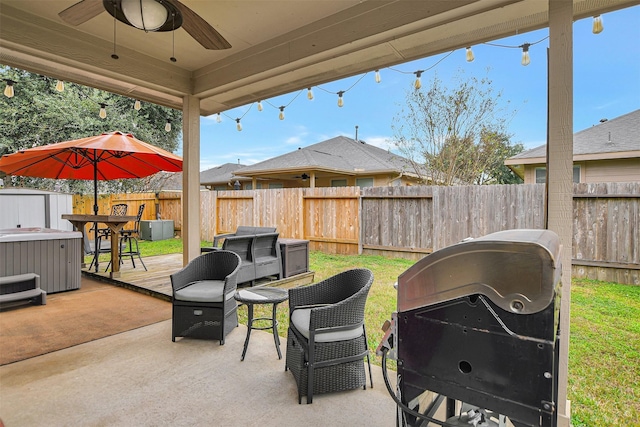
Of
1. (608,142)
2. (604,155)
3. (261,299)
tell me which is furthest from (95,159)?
(608,142)

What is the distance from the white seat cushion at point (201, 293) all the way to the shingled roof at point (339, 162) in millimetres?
7999

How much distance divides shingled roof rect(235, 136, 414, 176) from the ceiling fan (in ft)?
28.0

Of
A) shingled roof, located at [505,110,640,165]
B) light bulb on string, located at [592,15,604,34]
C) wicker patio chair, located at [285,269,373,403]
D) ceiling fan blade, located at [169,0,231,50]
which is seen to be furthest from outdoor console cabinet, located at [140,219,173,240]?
light bulb on string, located at [592,15,604,34]

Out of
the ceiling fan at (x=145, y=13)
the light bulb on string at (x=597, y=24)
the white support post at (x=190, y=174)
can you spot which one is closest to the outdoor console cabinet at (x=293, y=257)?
the white support post at (x=190, y=174)

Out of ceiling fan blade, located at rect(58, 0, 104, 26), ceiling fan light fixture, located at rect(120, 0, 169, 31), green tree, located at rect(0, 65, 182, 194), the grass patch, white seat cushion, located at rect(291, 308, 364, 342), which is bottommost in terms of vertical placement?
the grass patch

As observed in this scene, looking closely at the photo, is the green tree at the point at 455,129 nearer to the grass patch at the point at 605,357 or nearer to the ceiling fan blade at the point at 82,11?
the grass patch at the point at 605,357

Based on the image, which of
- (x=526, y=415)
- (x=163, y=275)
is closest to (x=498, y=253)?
(x=526, y=415)

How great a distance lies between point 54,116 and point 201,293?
34.6 ft

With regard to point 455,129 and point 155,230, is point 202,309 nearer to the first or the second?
point 455,129

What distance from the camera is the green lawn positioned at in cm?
216

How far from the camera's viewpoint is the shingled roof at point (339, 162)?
1109cm

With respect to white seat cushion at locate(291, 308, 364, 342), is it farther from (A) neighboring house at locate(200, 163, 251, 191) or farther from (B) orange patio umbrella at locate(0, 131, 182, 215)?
(A) neighboring house at locate(200, 163, 251, 191)

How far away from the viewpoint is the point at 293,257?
208 inches

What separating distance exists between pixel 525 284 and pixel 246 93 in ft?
13.6
